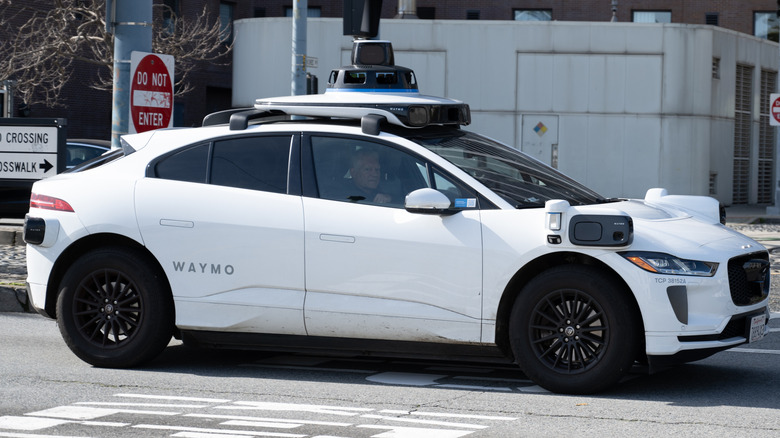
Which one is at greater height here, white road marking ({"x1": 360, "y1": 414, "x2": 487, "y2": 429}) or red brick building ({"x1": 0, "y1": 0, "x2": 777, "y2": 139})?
red brick building ({"x1": 0, "y1": 0, "x2": 777, "y2": 139})

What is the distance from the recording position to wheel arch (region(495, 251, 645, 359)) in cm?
679

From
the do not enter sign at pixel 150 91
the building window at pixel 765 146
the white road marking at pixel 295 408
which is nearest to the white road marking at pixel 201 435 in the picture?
the white road marking at pixel 295 408

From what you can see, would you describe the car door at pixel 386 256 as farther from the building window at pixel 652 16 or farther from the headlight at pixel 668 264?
the building window at pixel 652 16

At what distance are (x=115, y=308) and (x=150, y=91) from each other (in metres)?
4.08

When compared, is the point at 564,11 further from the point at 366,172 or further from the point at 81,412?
the point at 81,412

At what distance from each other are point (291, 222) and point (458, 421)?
1769 mm

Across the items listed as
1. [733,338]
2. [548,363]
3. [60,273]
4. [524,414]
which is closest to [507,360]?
[548,363]

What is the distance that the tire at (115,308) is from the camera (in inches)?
295

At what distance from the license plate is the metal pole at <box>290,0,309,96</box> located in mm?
10987

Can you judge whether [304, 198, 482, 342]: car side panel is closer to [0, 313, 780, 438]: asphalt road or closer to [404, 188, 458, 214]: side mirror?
[404, 188, 458, 214]: side mirror

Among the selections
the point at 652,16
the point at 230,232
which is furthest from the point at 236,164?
the point at 652,16

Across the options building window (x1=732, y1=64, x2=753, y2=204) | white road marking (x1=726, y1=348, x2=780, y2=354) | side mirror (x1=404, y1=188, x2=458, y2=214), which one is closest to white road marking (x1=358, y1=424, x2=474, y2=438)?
side mirror (x1=404, y1=188, x2=458, y2=214)

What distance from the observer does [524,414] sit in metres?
6.35

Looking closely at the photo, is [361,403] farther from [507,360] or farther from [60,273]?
[60,273]
